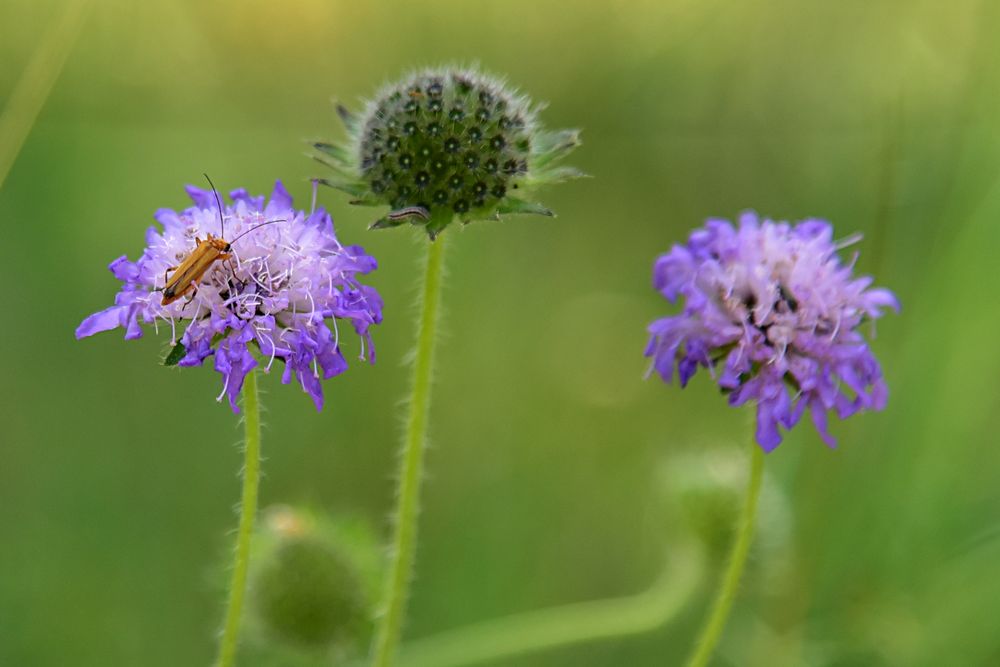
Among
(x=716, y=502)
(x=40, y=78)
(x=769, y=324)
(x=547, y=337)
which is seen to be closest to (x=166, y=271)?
(x=40, y=78)

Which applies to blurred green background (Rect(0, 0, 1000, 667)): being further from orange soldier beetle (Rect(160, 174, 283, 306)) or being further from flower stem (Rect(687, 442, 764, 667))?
orange soldier beetle (Rect(160, 174, 283, 306))

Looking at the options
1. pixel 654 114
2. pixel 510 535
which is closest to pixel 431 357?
pixel 510 535

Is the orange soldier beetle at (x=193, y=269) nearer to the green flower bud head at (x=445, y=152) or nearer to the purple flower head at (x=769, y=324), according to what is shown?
the green flower bud head at (x=445, y=152)

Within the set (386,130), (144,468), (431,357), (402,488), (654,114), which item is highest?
(654,114)

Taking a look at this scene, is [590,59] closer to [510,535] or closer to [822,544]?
[510,535]

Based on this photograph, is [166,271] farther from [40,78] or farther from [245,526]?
[40,78]

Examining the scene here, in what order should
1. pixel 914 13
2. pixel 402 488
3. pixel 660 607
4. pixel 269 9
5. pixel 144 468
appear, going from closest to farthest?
pixel 402 488 < pixel 660 607 < pixel 144 468 < pixel 914 13 < pixel 269 9

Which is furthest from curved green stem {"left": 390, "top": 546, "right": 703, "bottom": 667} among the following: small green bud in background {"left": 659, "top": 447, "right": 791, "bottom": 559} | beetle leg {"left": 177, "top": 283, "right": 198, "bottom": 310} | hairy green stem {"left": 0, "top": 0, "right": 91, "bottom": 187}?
hairy green stem {"left": 0, "top": 0, "right": 91, "bottom": 187}
